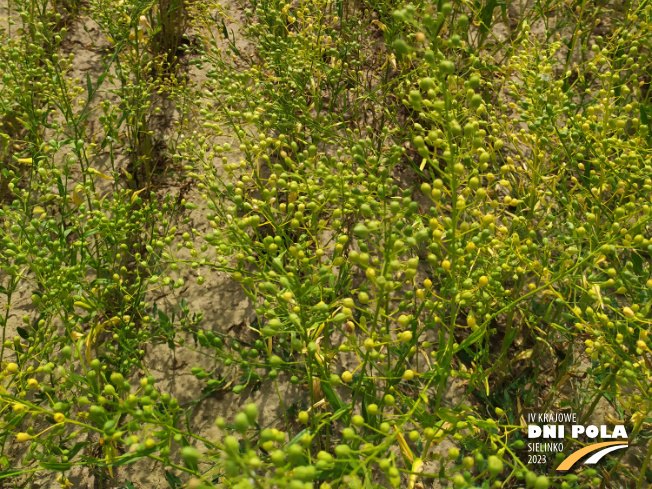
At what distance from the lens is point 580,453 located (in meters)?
1.64

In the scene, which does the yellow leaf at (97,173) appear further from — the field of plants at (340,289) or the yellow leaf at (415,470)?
the yellow leaf at (415,470)

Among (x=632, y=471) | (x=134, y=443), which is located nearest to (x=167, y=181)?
(x=134, y=443)

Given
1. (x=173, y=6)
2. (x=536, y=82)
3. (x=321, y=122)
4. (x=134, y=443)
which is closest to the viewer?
(x=134, y=443)

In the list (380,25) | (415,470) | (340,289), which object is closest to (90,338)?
(340,289)

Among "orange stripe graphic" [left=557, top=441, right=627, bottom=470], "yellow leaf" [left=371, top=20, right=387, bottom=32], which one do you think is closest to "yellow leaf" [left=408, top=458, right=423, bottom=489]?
"orange stripe graphic" [left=557, top=441, right=627, bottom=470]

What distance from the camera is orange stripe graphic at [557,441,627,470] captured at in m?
1.62

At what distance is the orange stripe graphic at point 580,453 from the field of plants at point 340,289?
0.06 metres

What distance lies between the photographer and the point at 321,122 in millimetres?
2361

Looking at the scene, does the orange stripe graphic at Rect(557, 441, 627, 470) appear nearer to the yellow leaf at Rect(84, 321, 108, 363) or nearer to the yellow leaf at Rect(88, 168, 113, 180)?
the yellow leaf at Rect(84, 321, 108, 363)

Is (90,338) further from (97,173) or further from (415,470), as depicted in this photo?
(415,470)

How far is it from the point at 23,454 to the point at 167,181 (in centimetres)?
150

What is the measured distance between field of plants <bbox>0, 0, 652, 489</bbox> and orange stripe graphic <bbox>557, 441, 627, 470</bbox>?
64 millimetres

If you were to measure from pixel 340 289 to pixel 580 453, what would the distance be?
3.41 ft

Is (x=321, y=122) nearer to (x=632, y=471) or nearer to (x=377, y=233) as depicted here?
(x=377, y=233)
